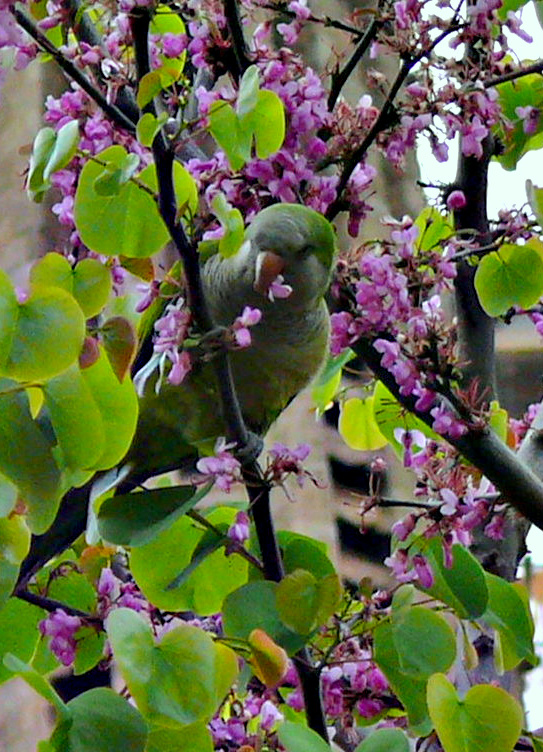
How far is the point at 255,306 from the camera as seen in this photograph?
1.03 m

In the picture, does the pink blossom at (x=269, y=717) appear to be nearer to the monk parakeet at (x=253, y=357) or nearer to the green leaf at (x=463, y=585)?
the green leaf at (x=463, y=585)

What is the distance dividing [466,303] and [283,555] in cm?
32

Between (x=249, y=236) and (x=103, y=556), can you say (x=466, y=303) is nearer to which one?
(x=249, y=236)

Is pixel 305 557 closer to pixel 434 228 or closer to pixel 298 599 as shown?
pixel 298 599

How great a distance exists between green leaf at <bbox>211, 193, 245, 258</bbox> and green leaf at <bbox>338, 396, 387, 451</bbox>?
44 centimetres

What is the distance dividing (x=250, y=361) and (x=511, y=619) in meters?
0.40

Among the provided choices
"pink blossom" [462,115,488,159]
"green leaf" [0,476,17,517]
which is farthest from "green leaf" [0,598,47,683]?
"pink blossom" [462,115,488,159]

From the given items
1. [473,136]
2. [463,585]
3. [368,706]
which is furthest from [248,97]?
[368,706]

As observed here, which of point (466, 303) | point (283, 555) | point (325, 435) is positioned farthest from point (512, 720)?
Answer: point (325, 435)

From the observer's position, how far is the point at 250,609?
70cm

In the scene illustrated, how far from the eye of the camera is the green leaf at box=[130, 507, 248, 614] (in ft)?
2.57

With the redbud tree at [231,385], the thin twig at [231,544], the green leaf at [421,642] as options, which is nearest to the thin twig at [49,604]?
the redbud tree at [231,385]

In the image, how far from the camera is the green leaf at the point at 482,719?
26.1 inches

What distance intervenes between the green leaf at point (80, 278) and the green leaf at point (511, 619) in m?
0.33
